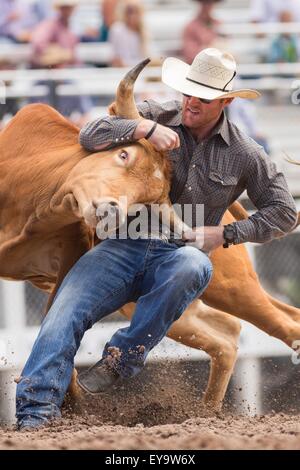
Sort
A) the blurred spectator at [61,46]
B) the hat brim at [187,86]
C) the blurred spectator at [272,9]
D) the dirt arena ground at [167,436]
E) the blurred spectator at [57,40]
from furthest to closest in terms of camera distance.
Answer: the blurred spectator at [272,9] → the blurred spectator at [57,40] → the blurred spectator at [61,46] → the hat brim at [187,86] → the dirt arena ground at [167,436]

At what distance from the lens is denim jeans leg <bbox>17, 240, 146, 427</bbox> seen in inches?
193

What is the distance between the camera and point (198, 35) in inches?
367

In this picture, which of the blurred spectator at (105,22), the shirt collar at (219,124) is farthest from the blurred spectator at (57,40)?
the shirt collar at (219,124)

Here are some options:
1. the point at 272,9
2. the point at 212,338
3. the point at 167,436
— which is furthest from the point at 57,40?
the point at 167,436

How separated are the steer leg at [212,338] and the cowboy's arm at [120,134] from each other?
4.68 feet

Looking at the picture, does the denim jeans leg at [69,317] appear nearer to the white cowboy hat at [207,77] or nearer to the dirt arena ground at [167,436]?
the dirt arena ground at [167,436]

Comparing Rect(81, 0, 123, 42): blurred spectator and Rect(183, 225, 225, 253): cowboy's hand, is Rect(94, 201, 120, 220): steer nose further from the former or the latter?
Rect(81, 0, 123, 42): blurred spectator

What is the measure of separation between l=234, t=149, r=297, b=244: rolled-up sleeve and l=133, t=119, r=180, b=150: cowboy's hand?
549mm

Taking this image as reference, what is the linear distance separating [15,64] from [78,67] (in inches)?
21.7

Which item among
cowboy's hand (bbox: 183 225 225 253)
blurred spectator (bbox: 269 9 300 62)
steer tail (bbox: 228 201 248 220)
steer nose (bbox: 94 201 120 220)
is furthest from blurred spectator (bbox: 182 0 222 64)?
steer nose (bbox: 94 201 120 220)

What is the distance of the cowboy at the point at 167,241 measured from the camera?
4.95m

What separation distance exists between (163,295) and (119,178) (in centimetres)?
62

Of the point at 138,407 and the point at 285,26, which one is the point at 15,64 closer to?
the point at 285,26

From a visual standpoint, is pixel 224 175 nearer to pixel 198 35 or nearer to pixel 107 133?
pixel 107 133
